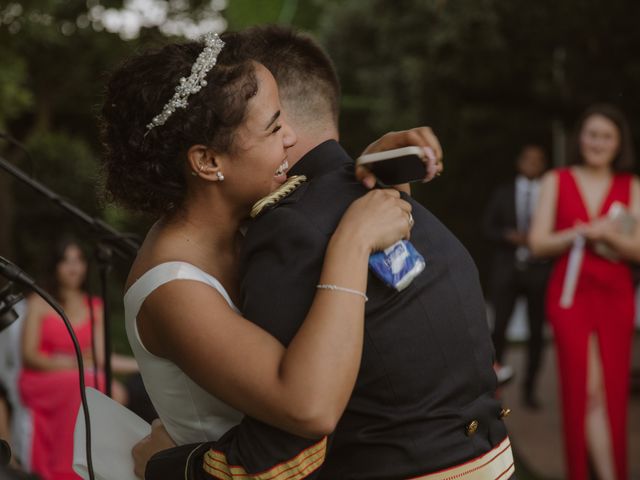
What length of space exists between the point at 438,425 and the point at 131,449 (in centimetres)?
77

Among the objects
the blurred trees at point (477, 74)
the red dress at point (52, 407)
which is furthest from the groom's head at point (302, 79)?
the blurred trees at point (477, 74)

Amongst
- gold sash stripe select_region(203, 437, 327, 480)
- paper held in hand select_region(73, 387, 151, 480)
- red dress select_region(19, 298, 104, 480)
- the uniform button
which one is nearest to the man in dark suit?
red dress select_region(19, 298, 104, 480)

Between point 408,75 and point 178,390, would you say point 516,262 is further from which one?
point 408,75

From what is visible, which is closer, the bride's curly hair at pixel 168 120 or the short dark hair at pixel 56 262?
the bride's curly hair at pixel 168 120

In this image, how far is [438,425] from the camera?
176cm

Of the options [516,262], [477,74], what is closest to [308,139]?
[516,262]

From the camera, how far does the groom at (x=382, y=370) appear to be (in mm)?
1689

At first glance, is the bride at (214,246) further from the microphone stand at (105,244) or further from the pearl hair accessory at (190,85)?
the microphone stand at (105,244)

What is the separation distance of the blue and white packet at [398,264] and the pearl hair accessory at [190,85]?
1.54 feet

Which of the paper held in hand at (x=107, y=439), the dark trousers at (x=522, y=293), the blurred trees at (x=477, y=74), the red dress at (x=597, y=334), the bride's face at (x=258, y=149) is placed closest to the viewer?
the bride's face at (x=258, y=149)

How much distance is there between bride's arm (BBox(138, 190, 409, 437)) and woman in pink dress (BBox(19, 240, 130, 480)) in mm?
3683

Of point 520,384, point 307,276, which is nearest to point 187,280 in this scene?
point 307,276

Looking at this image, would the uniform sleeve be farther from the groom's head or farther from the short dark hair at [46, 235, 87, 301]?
the short dark hair at [46, 235, 87, 301]

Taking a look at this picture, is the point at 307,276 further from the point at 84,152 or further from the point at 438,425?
the point at 84,152
